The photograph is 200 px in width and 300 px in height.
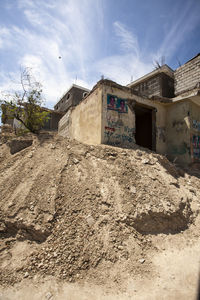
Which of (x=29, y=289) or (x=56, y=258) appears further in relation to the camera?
(x=56, y=258)

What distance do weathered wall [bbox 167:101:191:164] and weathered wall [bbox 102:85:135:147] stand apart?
8.39 feet

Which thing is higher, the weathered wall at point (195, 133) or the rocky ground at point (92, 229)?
the weathered wall at point (195, 133)

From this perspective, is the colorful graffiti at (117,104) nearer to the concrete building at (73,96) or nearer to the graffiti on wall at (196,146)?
the graffiti on wall at (196,146)

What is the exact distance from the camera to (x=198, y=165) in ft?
23.1

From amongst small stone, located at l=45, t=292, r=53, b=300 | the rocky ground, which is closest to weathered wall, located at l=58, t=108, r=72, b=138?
the rocky ground

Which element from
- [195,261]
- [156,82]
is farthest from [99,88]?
[195,261]

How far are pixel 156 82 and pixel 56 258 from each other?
8731 millimetres

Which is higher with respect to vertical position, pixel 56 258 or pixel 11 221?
pixel 11 221

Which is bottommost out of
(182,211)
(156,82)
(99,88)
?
(182,211)

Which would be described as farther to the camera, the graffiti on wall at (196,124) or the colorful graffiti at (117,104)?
the graffiti on wall at (196,124)

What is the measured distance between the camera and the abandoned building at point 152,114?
19.0 feet

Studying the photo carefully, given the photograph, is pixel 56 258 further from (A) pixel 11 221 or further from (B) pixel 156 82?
(B) pixel 156 82

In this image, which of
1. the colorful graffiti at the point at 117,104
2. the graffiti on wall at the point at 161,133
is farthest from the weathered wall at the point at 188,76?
the colorful graffiti at the point at 117,104

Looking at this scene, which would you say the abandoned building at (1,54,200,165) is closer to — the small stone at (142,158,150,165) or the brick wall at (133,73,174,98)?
the brick wall at (133,73,174,98)
